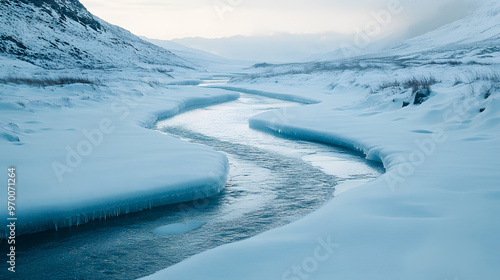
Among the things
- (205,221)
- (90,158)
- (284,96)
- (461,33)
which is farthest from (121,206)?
(461,33)

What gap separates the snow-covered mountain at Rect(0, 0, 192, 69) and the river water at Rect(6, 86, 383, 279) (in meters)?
41.7

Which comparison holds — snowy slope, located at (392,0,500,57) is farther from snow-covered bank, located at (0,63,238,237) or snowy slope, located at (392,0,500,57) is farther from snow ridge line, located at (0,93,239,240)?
snow ridge line, located at (0,93,239,240)

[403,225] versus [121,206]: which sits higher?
[403,225]

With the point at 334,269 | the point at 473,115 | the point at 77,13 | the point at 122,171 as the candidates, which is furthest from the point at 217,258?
the point at 77,13

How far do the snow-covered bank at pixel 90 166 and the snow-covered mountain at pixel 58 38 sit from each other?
37.0 meters

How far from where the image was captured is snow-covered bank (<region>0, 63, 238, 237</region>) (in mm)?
5316

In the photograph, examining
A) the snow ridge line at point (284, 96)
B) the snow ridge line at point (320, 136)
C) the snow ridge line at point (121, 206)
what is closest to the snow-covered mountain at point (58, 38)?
the snow ridge line at point (284, 96)

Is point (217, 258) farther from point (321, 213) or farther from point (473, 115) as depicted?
point (473, 115)

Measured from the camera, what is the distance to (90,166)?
21.9 ft

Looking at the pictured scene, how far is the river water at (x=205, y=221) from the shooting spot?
4.41 m

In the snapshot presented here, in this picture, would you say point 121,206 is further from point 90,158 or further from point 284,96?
point 284,96

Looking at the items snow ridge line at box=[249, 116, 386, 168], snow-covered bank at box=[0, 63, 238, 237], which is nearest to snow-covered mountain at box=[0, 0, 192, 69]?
snow-covered bank at box=[0, 63, 238, 237]

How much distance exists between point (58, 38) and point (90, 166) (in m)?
58.5

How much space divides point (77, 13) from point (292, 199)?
7911 cm
